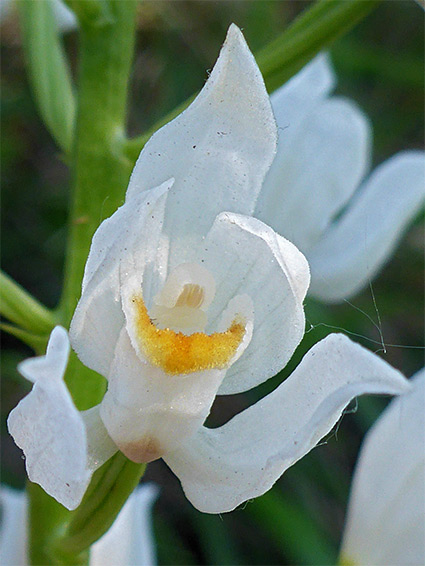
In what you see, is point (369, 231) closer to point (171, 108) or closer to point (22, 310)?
point (22, 310)

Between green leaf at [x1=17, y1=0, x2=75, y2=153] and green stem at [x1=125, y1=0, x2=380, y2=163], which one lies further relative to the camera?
green leaf at [x1=17, y1=0, x2=75, y2=153]

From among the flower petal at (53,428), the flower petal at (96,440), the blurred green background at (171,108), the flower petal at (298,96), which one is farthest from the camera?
the blurred green background at (171,108)

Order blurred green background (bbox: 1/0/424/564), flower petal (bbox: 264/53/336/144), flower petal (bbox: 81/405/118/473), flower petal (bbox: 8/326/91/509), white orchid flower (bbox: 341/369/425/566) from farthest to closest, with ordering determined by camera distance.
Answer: blurred green background (bbox: 1/0/424/564) < flower petal (bbox: 264/53/336/144) < white orchid flower (bbox: 341/369/425/566) < flower petal (bbox: 81/405/118/473) < flower petal (bbox: 8/326/91/509)

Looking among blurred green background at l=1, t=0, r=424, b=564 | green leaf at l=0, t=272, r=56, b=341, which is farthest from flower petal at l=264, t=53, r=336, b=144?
blurred green background at l=1, t=0, r=424, b=564

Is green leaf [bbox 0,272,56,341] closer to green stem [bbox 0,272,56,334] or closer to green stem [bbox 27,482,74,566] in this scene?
green stem [bbox 0,272,56,334]

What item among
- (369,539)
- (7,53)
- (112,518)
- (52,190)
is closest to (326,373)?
(112,518)

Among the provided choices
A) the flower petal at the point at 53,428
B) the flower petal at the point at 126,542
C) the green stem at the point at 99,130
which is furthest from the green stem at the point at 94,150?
the flower petal at the point at 53,428

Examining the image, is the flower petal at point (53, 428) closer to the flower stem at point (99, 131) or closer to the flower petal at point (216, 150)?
the flower petal at point (216, 150)
